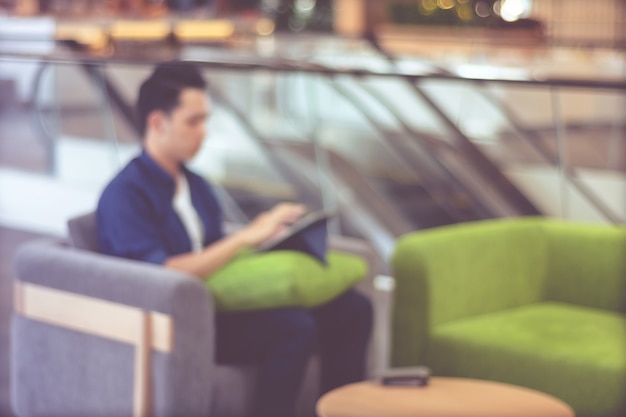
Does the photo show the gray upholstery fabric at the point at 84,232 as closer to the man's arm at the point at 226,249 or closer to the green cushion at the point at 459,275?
the man's arm at the point at 226,249

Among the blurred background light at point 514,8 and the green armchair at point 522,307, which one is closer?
the green armchair at point 522,307

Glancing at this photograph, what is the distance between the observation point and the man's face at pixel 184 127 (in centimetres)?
342

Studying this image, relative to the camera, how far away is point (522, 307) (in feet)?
13.1

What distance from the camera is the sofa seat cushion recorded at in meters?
3.29

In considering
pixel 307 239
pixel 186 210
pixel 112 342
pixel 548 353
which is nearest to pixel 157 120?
pixel 186 210

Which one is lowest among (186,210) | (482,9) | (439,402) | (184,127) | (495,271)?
(439,402)

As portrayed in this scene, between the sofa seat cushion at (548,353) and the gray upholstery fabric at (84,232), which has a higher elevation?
the gray upholstery fabric at (84,232)

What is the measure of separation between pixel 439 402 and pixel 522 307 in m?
1.30

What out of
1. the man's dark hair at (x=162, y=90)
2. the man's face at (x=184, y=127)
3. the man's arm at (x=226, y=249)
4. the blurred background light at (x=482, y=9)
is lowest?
the man's arm at (x=226, y=249)

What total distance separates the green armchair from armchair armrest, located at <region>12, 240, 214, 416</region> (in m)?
0.84

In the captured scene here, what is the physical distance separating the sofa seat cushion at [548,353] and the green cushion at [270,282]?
0.54 metres

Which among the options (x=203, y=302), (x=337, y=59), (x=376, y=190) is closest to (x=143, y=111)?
(x=203, y=302)

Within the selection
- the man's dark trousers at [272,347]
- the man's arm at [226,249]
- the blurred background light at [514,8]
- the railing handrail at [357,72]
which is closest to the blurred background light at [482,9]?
the blurred background light at [514,8]

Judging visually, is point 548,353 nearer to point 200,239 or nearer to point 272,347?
point 272,347
